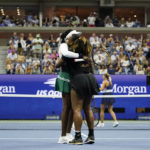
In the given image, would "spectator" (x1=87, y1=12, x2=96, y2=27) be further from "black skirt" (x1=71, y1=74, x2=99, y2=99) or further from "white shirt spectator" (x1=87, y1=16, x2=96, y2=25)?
"black skirt" (x1=71, y1=74, x2=99, y2=99)

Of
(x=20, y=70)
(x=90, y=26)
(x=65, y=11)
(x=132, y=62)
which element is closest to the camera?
(x=20, y=70)

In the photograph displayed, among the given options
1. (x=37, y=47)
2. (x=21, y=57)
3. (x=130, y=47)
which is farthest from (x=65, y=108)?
(x=130, y=47)

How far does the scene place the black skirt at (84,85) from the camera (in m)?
9.41

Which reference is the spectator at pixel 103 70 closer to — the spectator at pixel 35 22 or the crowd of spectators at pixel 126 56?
the crowd of spectators at pixel 126 56

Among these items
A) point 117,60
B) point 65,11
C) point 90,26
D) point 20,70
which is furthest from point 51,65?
point 65,11

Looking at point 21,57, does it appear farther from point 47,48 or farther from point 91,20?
point 91,20

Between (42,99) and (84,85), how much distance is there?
35.5 feet

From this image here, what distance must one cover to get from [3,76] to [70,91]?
11.1m

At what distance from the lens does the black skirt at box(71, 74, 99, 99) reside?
9414mm

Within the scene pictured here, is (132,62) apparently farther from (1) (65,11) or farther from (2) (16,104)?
(1) (65,11)

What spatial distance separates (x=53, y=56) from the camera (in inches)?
1025

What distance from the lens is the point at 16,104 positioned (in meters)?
20.1

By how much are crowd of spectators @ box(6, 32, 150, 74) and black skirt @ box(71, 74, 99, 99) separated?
12.7 m

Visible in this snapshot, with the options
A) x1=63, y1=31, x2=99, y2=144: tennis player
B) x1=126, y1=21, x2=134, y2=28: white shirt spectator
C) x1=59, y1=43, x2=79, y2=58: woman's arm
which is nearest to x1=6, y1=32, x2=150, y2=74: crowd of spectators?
x1=126, y1=21, x2=134, y2=28: white shirt spectator
